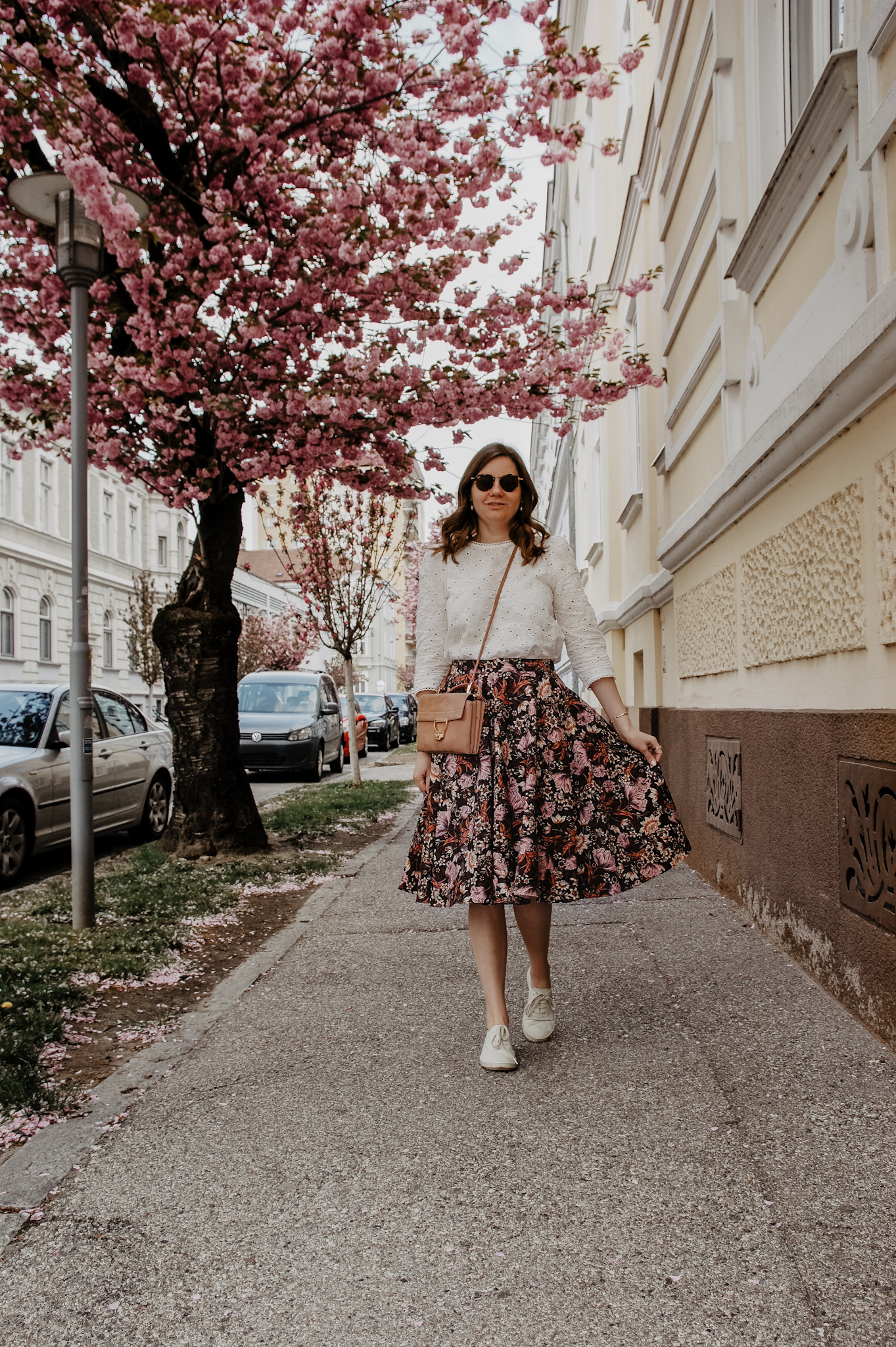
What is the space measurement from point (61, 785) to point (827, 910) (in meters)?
6.30

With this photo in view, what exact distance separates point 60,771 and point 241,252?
13.8ft

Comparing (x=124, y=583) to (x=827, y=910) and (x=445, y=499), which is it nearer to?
(x=445, y=499)

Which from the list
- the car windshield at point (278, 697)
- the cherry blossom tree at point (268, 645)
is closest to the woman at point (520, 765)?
the car windshield at point (278, 697)

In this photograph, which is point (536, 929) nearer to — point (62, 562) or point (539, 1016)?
point (539, 1016)

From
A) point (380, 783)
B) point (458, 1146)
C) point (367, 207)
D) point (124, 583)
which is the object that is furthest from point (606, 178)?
point (124, 583)

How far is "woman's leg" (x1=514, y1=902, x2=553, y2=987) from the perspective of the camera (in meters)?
3.58

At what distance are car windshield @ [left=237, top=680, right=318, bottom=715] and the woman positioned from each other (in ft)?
51.4

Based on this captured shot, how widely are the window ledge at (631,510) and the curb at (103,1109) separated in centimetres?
592

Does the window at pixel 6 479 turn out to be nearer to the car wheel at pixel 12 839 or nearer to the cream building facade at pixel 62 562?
the cream building facade at pixel 62 562

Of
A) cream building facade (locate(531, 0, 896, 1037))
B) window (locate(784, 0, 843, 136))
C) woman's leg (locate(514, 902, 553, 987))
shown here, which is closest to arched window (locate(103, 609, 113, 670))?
cream building facade (locate(531, 0, 896, 1037))

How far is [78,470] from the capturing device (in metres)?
5.82

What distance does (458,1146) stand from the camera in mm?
2820

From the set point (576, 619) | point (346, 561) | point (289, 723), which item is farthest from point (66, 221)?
point (289, 723)

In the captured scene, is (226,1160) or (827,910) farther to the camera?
(827,910)
